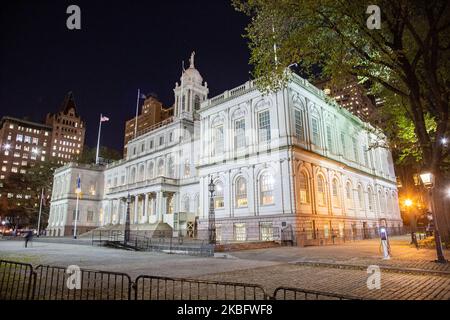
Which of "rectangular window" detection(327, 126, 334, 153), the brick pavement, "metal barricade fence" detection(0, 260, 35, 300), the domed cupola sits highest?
the domed cupola

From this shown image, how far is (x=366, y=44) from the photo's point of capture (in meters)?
16.6

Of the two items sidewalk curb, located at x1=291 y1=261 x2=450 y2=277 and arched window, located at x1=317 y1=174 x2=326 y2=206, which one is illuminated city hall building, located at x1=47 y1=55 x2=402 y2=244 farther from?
sidewalk curb, located at x1=291 y1=261 x2=450 y2=277

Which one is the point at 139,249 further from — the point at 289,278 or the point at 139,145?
the point at 139,145

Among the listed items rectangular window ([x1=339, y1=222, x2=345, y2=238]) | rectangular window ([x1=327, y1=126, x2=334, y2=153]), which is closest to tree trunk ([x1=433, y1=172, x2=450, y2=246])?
rectangular window ([x1=339, y1=222, x2=345, y2=238])

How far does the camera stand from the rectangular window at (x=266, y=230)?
1100 inches

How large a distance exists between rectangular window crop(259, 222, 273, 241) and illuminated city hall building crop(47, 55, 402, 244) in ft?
0.33

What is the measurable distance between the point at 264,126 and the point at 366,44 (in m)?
15.2

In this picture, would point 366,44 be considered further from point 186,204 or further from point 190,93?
point 190,93

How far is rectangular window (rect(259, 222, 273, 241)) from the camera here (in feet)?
91.7

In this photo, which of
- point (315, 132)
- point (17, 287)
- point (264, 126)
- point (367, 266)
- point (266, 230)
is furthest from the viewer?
point (315, 132)

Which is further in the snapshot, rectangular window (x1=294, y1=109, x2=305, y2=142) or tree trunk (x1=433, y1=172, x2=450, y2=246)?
rectangular window (x1=294, y1=109, x2=305, y2=142)

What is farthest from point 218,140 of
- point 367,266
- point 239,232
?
point 367,266

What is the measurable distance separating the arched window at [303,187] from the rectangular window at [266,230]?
407 centimetres
